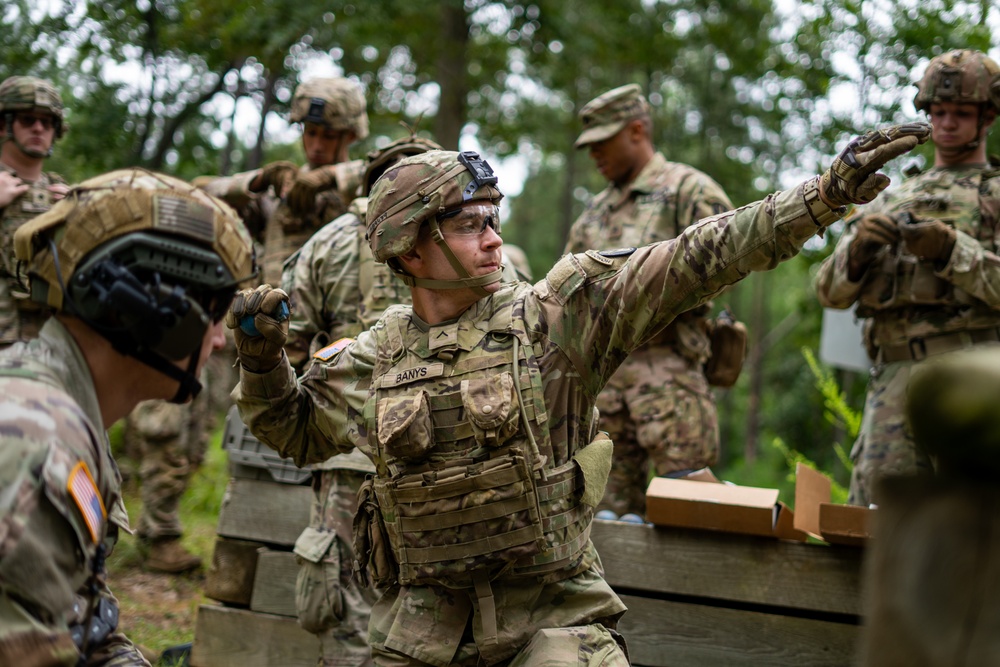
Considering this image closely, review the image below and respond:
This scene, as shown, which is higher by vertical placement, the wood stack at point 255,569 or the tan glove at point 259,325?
the tan glove at point 259,325

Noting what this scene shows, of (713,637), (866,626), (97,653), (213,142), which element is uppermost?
(213,142)

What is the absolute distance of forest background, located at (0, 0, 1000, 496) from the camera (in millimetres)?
10938

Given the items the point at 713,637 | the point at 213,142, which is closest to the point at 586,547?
the point at 713,637

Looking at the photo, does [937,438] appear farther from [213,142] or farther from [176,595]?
[213,142]

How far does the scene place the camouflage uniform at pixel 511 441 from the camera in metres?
3.73

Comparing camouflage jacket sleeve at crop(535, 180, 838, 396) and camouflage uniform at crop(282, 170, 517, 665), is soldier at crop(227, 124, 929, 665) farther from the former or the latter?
camouflage uniform at crop(282, 170, 517, 665)

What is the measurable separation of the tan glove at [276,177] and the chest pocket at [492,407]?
4151 mm

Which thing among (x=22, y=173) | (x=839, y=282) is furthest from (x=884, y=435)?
(x=22, y=173)

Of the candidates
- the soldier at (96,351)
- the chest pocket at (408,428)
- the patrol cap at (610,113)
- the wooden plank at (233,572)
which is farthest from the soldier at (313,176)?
the soldier at (96,351)

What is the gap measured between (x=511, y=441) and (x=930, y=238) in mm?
2982

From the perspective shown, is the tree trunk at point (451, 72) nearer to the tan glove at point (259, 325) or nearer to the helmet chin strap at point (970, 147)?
the helmet chin strap at point (970, 147)

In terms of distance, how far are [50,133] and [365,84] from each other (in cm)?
792

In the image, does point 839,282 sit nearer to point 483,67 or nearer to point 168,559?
point 168,559

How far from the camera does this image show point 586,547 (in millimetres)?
Answer: 4027
